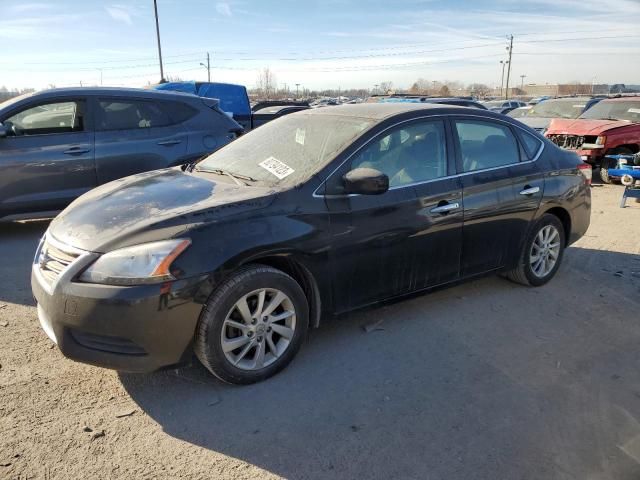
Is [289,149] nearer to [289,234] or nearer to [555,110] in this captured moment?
[289,234]

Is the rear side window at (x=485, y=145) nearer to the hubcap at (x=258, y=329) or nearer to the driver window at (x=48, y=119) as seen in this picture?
the hubcap at (x=258, y=329)

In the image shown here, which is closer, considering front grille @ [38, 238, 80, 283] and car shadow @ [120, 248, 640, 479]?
car shadow @ [120, 248, 640, 479]

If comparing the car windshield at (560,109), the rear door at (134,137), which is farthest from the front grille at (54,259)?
the car windshield at (560,109)

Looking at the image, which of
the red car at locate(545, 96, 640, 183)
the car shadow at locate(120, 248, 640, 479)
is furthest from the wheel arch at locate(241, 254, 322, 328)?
the red car at locate(545, 96, 640, 183)

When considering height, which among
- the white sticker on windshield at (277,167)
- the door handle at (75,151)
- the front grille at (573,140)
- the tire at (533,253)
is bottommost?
the tire at (533,253)

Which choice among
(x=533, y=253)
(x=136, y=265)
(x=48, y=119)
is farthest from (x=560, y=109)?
(x=136, y=265)

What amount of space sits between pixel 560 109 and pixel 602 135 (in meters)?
3.14

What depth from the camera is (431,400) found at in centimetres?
307

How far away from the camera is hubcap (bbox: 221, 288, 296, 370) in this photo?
121 inches

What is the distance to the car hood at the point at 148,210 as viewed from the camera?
9.57 ft

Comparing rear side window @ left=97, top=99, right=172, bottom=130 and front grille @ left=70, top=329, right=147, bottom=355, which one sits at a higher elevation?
rear side window @ left=97, top=99, right=172, bottom=130

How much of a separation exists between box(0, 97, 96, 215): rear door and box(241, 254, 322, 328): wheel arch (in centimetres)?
400

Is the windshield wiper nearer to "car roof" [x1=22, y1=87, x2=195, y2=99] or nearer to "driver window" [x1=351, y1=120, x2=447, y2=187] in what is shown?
"driver window" [x1=351, y1=120, x2=447, y2=187]

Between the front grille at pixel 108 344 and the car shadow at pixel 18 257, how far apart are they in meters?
1.79
